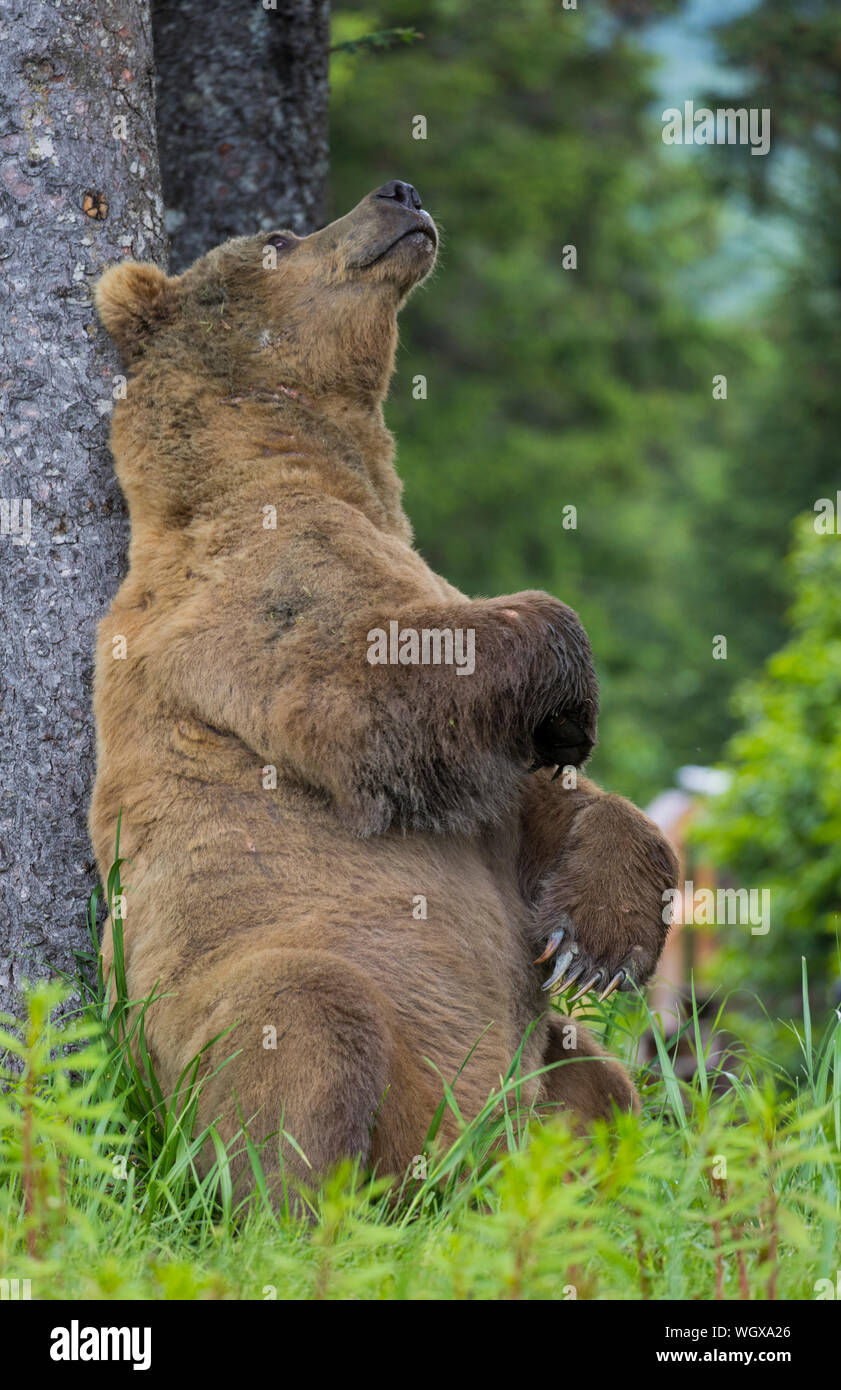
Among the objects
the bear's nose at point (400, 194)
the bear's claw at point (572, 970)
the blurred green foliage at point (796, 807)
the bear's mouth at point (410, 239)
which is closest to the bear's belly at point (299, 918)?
the bear's claw at point (572, 970)

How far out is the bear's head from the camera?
4129mm

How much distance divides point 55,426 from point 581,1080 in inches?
90.6

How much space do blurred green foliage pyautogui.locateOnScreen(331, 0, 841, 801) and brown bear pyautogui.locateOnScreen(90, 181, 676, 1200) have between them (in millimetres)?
10726

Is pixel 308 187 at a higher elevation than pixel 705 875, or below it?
higher

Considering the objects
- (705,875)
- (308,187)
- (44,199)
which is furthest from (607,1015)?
(705,875)

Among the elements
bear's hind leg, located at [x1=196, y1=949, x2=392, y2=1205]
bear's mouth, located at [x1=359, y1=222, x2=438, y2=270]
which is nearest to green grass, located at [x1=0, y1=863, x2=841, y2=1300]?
bear's hind leg, located at [x1=196, y1=949, x2=392, y2=1205]

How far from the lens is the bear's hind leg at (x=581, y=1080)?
12.9ft

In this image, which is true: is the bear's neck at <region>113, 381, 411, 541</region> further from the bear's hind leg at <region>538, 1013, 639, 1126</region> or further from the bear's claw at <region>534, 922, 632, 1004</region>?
the bear's hind leg at <region>538, 1013, 639, 1126</region>

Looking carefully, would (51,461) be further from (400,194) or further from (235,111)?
(235,111)

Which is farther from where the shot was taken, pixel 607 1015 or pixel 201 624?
pixel 607 1015

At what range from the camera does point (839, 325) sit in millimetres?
17875
